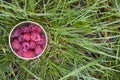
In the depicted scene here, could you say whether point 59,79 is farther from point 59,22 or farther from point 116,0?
point 116,0

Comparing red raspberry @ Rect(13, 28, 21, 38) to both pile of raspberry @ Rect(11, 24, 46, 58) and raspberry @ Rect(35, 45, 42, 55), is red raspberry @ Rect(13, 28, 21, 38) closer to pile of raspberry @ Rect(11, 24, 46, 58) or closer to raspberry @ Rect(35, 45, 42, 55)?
pile of raspberry @ Rect(11, 24, 46, 58)

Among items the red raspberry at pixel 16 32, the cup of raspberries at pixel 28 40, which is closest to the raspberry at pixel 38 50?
the cup of raspberries at pixel 28 40

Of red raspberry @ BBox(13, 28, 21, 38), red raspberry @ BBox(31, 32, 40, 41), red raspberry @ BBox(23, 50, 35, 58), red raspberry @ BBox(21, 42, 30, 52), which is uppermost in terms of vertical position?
red raspberry @ BBox(13, 28, 21, 38)

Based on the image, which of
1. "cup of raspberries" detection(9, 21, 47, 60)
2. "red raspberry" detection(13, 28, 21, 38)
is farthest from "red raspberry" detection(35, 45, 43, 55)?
"red raspberry" detection(13, 28, 21, 38)

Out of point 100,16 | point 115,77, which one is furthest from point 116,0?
point 115,77

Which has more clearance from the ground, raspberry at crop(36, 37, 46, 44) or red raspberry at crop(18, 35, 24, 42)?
red raspberry at crop(18, 35, 24, 42)
